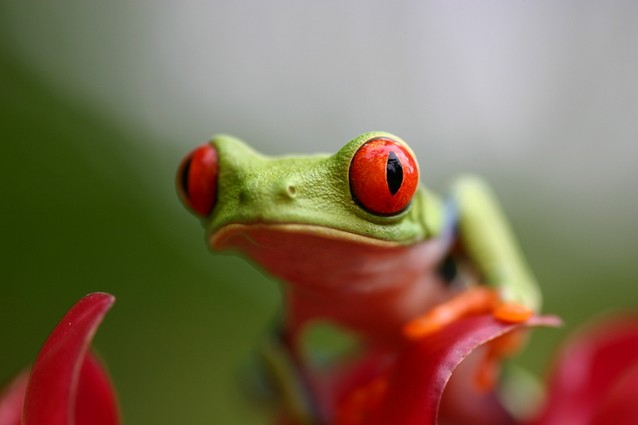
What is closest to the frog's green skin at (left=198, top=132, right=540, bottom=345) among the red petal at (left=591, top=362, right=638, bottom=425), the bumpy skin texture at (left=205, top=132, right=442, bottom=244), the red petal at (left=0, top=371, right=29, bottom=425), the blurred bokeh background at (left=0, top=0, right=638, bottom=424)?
the bumpy skin texture at (left=205, top=132, right=442, bottom=244)

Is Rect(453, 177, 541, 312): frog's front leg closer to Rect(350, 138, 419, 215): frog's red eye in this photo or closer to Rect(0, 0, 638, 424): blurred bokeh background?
Rect(350, 138, 419, 215): frog's red eye

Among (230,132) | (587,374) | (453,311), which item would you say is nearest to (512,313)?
(453,311)

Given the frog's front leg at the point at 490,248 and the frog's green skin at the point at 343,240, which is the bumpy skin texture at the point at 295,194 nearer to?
the frog's green skin at the point at 343,240

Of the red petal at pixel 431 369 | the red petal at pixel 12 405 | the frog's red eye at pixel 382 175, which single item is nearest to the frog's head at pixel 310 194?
the frog's red eye at pixel 382 175

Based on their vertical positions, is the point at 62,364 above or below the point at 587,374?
above

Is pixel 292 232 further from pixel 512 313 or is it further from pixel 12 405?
pixel 12 405

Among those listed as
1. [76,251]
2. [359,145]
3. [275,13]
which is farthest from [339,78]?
[359,145]

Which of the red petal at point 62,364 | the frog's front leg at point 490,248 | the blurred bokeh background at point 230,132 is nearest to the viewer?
the red petal at point 62,364

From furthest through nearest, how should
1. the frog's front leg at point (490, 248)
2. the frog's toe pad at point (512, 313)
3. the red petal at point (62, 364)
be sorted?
the frog's front leg at point (490, 248) → the frog's toe pad at point (512, 313) → the red petal at point (62, 364)
